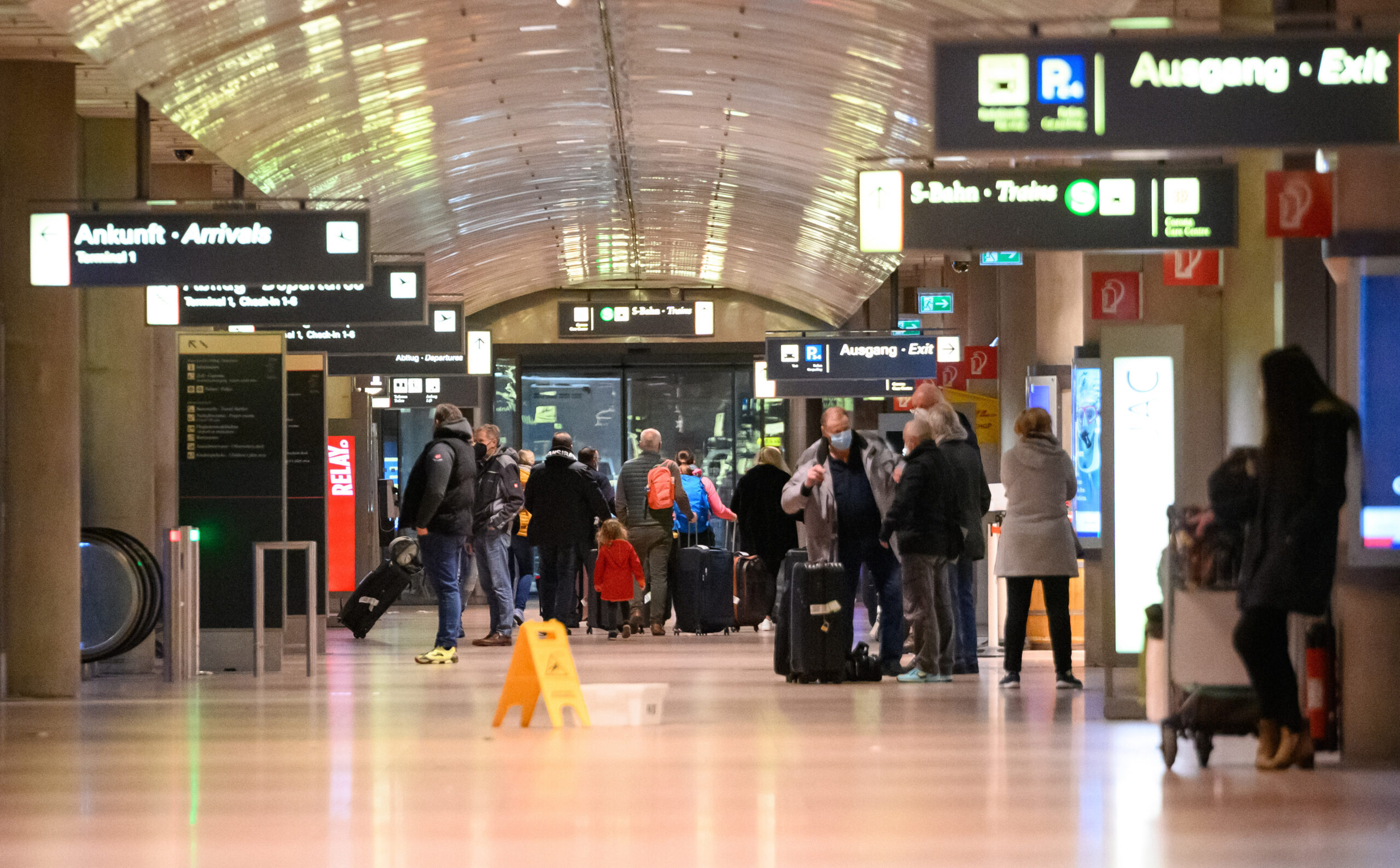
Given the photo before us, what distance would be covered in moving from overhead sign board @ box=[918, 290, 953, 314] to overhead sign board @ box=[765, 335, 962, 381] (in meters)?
2.21

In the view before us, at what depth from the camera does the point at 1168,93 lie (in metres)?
6.64

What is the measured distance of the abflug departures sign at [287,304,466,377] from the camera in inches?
589

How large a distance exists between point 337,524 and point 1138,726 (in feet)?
40.3

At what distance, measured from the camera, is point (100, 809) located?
19.8 ft

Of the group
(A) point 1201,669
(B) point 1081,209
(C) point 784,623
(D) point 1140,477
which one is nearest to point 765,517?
(C) point 784,623

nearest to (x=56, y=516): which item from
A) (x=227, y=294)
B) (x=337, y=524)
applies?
(x=227, y=294)

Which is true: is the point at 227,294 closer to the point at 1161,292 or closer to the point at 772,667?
the point at 772,667

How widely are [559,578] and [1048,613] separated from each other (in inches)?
240

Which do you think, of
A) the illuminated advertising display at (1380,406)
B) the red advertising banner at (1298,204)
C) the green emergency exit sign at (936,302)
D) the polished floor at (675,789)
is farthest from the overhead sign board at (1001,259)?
the illuminated advertising display at (1380,406)

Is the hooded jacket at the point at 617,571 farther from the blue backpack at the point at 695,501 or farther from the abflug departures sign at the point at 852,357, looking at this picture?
the abflug departures sign at the point at 852,357

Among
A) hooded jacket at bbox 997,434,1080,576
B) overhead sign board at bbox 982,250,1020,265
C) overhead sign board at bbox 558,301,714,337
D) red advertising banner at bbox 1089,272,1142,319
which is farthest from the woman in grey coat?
overhead sign board at bbox 558,301,714,337

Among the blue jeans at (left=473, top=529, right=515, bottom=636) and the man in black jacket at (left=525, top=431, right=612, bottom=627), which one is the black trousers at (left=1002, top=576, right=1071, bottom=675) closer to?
the blue jeans at (left=473, top=529, right=515, bottom=636)

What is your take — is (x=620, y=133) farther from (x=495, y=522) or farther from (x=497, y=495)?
(x=495, y=522)

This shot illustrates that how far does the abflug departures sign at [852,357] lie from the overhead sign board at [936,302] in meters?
2.49
